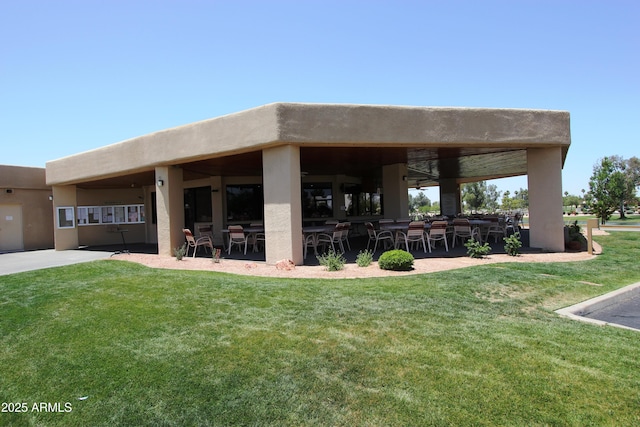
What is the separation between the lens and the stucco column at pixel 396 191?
14852 mm

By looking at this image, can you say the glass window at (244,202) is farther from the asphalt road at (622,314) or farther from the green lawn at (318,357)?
the asphalt road at (622,314)

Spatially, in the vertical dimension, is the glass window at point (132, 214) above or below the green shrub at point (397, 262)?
above

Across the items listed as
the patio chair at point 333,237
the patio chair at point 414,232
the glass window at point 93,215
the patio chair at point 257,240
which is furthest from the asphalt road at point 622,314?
the glass window at point 93,215

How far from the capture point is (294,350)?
3748 mm

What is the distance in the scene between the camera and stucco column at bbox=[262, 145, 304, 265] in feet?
28.3

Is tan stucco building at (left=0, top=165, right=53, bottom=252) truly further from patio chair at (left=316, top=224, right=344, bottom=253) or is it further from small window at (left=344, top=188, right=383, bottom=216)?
small window at (left=344, top=188, right=383, bottom=216)

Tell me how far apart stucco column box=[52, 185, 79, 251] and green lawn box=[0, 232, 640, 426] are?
1042 centimetres

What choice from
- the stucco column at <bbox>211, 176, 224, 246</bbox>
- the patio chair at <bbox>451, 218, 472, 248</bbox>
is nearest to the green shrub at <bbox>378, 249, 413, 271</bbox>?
the patio chair at <bbox>451, 218, 472, 248</bbox>

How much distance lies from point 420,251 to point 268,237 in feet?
15.3

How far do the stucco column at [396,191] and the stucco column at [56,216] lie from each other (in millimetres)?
13076

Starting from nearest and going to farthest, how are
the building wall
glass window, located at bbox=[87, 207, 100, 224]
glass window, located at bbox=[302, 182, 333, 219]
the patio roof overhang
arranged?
the patio roof overhang
glass window, located at bbox=[302, 182, 333, 219]
glass window, located at bbox=[87, 207, 100, 224]
the building wall

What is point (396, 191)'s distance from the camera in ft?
49.0

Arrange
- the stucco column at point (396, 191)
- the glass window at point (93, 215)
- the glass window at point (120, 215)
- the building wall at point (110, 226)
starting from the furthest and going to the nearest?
the glass window at point (120, 215), the building wall at point (110, 226), the glass window at point (93, 215), the stucco column at point (396, 191)

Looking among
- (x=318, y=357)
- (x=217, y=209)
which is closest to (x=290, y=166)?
(x=318, y=357)
